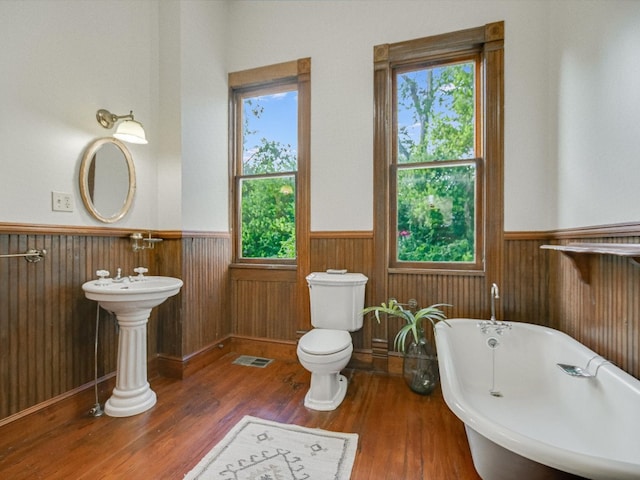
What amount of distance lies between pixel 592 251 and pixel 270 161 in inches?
94.5

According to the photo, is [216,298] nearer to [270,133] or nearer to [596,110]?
[270,133]

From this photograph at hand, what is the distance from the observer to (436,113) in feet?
8.08

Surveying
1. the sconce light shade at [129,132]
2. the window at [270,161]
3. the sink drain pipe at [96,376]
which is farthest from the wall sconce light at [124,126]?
the sink drain pipe at [96,376]

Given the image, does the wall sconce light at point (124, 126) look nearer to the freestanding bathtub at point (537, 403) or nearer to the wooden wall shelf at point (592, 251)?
the freestanding bathtub at point (537, 403)

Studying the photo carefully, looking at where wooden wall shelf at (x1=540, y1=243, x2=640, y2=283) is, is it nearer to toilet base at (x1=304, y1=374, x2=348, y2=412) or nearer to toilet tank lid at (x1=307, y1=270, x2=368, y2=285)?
toilet tank lid at (x1=307, y1=270, x2=368, y2=285)

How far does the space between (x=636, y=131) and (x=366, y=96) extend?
1.69 m

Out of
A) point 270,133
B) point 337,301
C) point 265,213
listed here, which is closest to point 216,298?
point 265,213

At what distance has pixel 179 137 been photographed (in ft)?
7.86

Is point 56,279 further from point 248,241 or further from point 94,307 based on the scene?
point 248,241

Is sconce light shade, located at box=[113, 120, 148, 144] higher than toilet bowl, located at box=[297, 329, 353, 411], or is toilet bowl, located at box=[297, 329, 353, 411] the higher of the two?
sconce light shade, located at box=[113, 120, 148, 144]

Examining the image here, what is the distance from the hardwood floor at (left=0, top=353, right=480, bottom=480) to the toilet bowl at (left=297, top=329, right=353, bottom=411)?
0.23 ft

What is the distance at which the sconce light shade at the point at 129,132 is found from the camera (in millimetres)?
2049

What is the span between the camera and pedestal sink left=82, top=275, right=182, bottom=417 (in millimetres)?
1833

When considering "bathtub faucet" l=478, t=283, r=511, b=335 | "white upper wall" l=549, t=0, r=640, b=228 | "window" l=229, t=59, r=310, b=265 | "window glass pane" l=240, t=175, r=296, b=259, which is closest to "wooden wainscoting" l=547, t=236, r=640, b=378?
"white upper wall" l=549, t=0, r=640, b=228
